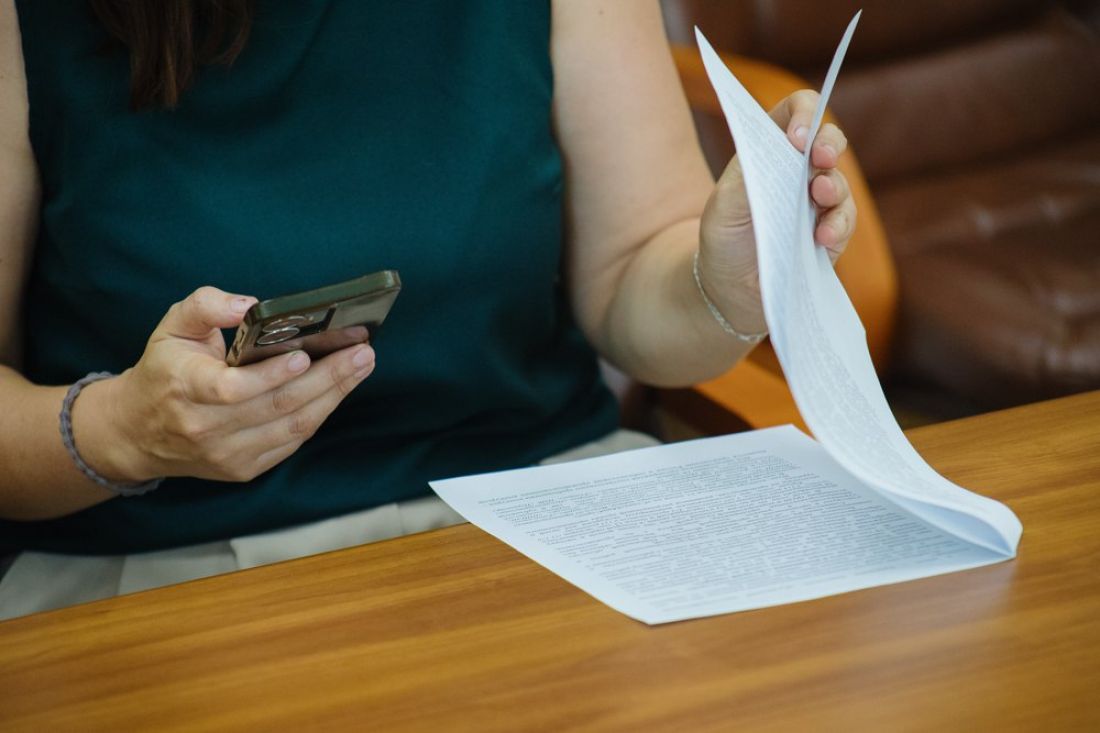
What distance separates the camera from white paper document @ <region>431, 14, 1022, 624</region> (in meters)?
0.63

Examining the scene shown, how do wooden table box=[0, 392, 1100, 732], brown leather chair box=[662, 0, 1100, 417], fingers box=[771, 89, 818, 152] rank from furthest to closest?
brown leather chair box=[662, 0, 1100, 417] < fingers box=[771, 89, 818, 152] < wooden table box=[0, 392, 1100, 732]

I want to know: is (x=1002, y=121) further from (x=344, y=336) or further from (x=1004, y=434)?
(x=344, y=336)

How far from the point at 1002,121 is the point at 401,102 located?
1.40 m

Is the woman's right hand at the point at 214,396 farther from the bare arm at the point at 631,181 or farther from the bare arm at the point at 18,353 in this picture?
the bare arm at the point at 631,181

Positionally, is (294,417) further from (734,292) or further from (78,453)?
(734,292)

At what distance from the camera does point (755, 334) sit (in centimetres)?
93

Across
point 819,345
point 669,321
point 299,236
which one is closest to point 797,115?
point 819,345

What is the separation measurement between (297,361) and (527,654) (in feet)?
0.74

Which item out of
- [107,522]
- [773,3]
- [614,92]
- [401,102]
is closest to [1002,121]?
[773,3]

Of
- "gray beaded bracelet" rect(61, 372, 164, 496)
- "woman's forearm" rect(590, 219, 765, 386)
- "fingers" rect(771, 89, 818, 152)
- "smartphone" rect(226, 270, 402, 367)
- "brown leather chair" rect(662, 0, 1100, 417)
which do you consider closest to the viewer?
"smartphone" rect(226, 270, 402, 367)

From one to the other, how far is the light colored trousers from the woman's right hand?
13 centimetres

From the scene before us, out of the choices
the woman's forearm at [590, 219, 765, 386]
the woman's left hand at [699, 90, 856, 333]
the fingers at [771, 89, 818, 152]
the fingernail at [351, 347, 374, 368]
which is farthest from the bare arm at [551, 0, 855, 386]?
the fingernail at [351, 347, 374, 368]

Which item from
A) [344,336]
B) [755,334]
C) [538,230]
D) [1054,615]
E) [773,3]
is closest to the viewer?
[1054,615]

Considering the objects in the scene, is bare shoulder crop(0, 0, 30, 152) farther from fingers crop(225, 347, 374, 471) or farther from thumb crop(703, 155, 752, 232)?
thumb crop(703, 155, 752, 232)
